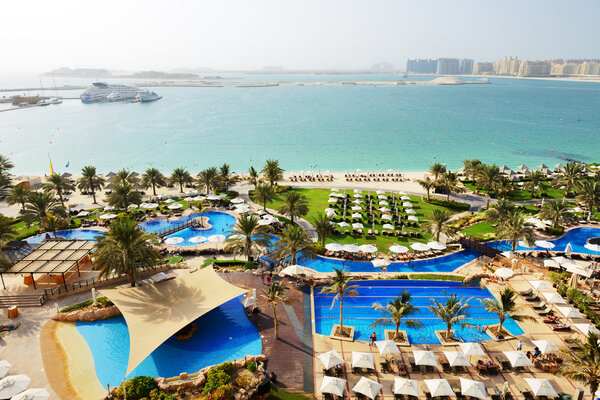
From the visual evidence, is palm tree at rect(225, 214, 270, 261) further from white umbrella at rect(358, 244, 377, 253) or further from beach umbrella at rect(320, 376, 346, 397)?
beach umbrella at rect(320, 376, 346, 397)

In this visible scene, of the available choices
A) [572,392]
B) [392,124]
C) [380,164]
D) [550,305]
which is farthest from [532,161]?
[572,392]

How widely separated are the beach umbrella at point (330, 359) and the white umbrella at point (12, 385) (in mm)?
14199

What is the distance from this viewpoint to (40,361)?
20.1m

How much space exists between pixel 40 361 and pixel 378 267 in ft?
81.1

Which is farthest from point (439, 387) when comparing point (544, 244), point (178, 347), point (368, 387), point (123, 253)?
point (544, 244)

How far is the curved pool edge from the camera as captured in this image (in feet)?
60.1

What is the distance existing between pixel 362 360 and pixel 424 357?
10.9 feet

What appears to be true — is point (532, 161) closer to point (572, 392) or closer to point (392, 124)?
point (392, 124)

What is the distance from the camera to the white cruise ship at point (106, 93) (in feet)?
600

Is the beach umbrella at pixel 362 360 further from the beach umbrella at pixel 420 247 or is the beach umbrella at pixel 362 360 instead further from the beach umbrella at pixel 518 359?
the beach umbrella at pixel 420 247

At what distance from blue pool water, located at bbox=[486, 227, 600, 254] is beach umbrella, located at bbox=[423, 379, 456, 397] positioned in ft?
72.2

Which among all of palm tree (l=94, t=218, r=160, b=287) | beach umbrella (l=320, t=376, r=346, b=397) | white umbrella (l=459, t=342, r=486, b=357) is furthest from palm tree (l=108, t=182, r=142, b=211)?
white umbrella (l=459, t=342, r=486, b=357)

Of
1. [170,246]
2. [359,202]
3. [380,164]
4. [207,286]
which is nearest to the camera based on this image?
[207,286]

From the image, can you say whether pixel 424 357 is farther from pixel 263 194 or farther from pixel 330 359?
pixel 263 194
